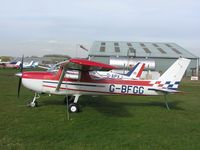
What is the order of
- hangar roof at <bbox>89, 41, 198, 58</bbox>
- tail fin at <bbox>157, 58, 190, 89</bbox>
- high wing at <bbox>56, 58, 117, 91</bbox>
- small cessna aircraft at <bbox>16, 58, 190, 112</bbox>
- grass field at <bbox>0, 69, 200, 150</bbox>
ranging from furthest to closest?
hangar roof at <bbox>89, 41, 198, 58</bbox> < tail fin at <bbox>157, 58, 190, 89</bbox> < small cessna aircraft at <bbox>16, 58, 190, 112</bbox> < high wing at <bbox>56, 58, 117, 91</bbox> < grass field at <bbox>0, 69, 200, 150</bbox>

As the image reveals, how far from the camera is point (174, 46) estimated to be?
66250mm

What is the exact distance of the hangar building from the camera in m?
54.3

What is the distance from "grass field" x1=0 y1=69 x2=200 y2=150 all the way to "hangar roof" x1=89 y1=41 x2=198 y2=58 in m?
43.3

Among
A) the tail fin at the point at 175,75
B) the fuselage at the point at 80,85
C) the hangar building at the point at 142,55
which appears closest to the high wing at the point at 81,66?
the fuselage at the point at 80,85

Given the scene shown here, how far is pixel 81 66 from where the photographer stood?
10898 mm

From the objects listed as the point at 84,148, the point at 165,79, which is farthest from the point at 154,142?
the point at 165,79

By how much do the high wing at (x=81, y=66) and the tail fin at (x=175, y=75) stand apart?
347 cm

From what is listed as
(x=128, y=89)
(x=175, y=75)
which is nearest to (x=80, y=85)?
(x=128, y=89)

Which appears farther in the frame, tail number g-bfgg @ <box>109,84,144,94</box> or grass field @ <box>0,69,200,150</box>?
tail number g-bfgg @ <box>109,84,144,94</box>

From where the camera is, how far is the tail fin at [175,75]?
12422mm

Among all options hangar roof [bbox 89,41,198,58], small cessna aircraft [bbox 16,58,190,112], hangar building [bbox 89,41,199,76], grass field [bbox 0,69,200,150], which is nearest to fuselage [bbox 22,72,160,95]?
small cessna aircraft [bbox 16,58,190,112]

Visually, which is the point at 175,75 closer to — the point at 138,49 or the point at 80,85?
the point at 80,85

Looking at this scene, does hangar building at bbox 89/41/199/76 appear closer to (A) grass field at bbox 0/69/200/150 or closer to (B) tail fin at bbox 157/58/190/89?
(B) tail fin at bbox 157/58/190/89

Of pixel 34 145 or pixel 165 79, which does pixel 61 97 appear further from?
pixel 34 145
